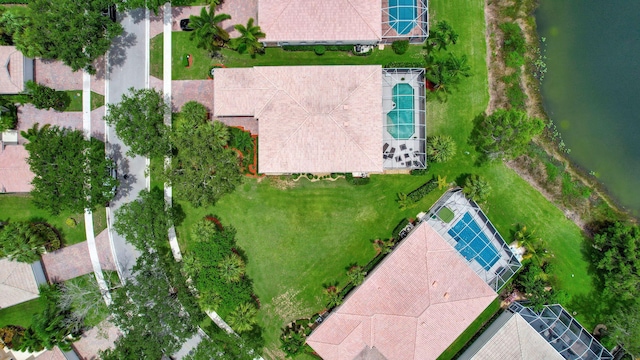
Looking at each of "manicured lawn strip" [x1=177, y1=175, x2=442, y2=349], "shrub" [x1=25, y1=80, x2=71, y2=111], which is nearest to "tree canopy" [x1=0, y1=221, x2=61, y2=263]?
"shrub" [x1=25, y1=80, x2=71, y2=111]

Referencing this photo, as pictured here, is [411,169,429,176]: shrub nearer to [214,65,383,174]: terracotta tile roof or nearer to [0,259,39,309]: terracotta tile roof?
[214,65,383,174]: terracotta tile roof

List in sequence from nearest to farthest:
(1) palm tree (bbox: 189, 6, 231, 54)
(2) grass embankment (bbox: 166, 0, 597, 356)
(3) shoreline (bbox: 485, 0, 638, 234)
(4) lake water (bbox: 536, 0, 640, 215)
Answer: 1. (1) palm tree (bbox: 189, 6, 231, 54)
2. (2) grass embankment (bbox: 166, 0, 597, 356)
3. (3) shoreline (bbox: 485, 0, 638, 234)
4. (4) lake water (bbox: 536, 0, 640, 215)

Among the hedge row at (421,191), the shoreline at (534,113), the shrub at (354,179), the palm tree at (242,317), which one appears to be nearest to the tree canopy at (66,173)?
the palm tree at (242,317)

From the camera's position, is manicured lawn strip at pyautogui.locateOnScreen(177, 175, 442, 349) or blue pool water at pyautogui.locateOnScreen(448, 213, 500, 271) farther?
manicured lawn strip at pyautogui.locateOnScreen(177, 175, 442, 349)

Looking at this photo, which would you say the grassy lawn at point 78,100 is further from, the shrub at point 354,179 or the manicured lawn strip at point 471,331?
the manicured lawn strip at point 471,331

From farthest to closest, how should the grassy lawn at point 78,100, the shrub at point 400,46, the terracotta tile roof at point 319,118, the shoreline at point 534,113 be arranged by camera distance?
the shoreline at point 534,113 < the grassy lawn at point 78,100 < the shrub at point 400,46 < the terracotta tile roof at point 319,118

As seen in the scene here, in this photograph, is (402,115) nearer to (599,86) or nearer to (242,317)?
(599,86)
